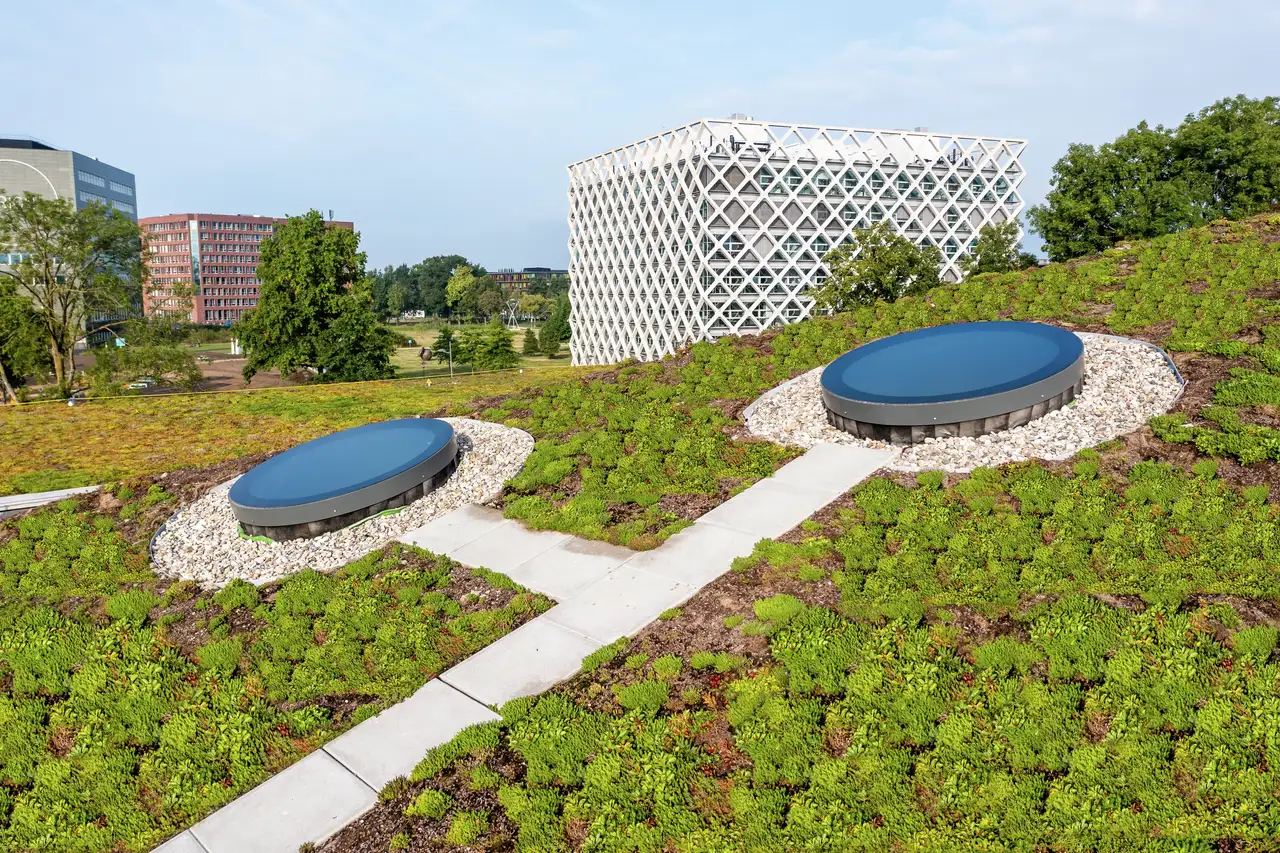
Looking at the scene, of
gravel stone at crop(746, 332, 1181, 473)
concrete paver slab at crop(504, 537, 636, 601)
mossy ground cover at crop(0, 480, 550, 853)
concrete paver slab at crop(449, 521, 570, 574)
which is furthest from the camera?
gravel stone at crop(746, 332, 1181, 473)

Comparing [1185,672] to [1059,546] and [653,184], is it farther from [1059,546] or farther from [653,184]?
[653,184]

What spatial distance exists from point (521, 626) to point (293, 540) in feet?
20.8

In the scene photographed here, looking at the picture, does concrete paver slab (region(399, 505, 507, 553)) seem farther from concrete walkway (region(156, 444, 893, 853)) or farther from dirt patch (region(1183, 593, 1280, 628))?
dirt patch (region(1183, 593, 1280, 628))

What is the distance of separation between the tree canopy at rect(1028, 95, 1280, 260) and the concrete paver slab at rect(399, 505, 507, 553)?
40.0 m

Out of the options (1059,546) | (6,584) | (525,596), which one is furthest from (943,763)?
(6,584)

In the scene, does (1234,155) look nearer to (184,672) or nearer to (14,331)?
(184,672)

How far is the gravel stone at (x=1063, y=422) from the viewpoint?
1325cm

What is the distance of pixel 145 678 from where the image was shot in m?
9.71

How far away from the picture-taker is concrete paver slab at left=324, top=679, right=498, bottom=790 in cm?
776

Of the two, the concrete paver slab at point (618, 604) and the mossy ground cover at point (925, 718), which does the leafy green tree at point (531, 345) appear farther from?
the mossy ground cover at point (925, 718)

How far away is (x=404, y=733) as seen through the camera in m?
8.23

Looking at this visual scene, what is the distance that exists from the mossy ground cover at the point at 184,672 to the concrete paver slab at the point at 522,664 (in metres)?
0.33

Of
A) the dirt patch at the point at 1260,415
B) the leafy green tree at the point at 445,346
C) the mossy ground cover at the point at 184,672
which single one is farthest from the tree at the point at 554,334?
the dirt patch at the point at 1260,415

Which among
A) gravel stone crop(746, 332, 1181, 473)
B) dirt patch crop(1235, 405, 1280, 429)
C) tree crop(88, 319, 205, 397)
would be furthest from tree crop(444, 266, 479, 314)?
dirt patch crop(1235, 405, 1280, 429)
